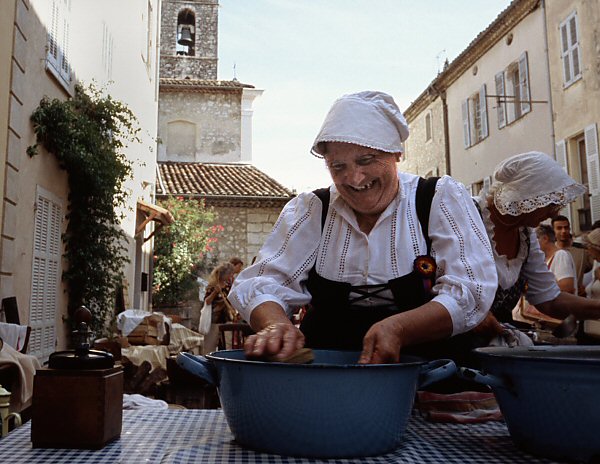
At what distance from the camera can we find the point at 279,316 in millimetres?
1619

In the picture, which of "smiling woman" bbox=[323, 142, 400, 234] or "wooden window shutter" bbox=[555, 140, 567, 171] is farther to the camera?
"wooden window shutter" bbox=[555, 140, 567, 171]

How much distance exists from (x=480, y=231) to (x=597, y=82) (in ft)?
35.4

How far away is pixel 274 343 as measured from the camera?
1346 millimetres

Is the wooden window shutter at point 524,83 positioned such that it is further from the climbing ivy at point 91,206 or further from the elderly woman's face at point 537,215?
the elderly woman's face at point 537,215

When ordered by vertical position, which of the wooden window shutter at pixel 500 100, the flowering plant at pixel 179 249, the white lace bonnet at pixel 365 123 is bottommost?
the white lace bonnet at pixel 365 123

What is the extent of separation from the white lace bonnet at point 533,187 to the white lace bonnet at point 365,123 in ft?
2.69

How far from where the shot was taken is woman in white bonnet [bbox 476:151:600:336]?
2414 mm

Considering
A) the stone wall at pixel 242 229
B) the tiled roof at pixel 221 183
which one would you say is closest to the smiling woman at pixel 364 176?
the tiled roof at pixel 221 183

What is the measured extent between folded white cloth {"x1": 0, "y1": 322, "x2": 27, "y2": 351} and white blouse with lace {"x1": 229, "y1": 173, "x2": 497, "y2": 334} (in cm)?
318

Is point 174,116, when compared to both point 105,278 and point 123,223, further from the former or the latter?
point 105,278

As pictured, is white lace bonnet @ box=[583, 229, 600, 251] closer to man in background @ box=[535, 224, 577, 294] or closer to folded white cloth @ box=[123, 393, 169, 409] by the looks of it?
man in background @ box=[535, 224, 577, 294]

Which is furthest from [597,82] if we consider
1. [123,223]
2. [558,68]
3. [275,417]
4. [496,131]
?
[275,417]

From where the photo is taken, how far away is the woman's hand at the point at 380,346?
1.34 m

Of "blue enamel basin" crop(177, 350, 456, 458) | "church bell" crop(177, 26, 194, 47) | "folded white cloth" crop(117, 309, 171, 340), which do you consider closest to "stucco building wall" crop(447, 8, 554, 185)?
"folded white cloth" crop(117, 309, 171, 340)
